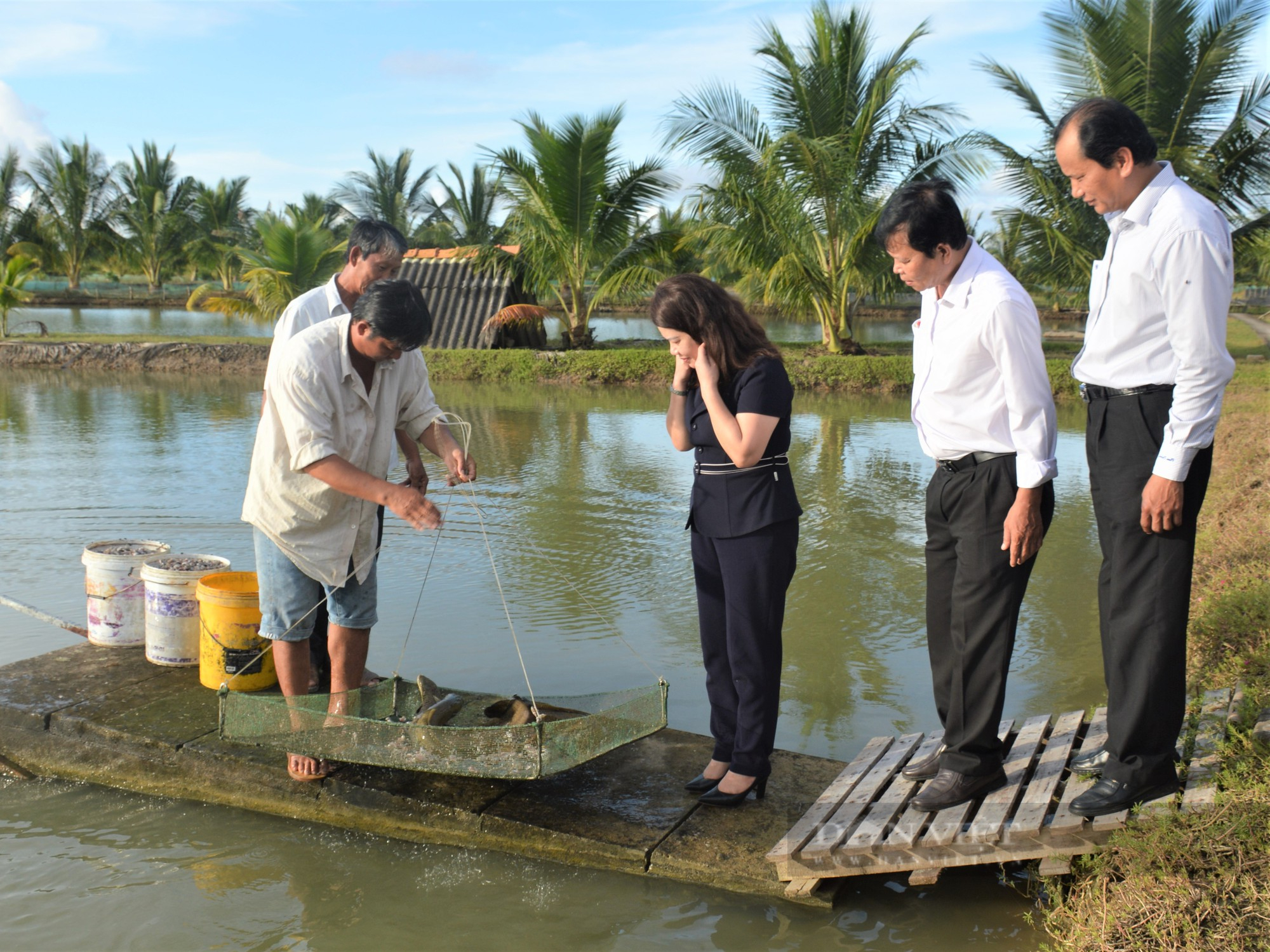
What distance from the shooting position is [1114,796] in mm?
2932

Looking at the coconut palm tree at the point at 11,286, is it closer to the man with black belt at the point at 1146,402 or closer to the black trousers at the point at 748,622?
the black trousers at the point at 748,622

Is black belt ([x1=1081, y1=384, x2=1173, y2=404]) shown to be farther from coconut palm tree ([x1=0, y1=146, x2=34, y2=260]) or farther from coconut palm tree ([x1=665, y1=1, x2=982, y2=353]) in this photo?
coconut palm tree ([x1=0, y1=146, x2=34, y2=260])

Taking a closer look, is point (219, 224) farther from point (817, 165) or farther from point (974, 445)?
point (974, 445)

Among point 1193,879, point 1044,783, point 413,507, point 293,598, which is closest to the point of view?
point 1193,879

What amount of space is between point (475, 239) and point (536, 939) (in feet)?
116

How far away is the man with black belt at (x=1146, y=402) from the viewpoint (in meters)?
2.70

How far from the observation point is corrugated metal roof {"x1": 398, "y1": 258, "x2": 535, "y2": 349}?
21484mm

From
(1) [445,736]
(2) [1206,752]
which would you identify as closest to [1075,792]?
(2) [1206,752]

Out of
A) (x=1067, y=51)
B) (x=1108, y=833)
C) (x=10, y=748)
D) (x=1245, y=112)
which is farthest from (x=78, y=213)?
(x=1108, y=833)

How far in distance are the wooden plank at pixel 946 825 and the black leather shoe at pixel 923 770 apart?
21cm

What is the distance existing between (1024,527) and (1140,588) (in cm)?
35

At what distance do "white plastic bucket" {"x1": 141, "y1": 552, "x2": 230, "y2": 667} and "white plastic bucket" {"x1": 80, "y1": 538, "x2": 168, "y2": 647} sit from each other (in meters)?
0.11

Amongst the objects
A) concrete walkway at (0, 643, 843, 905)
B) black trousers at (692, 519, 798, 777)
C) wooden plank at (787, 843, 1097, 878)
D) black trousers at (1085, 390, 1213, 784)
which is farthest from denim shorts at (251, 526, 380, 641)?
black trousers at (1085, 390, 1213, 784)

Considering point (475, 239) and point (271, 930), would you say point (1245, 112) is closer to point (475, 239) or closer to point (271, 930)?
point (271, 930)
